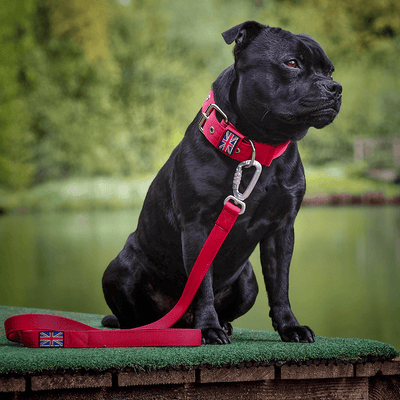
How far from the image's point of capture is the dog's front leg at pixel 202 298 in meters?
1.68

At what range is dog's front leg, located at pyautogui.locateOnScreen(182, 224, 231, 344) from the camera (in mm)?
1677

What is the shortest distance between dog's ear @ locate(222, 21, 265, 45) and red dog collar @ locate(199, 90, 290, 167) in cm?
24

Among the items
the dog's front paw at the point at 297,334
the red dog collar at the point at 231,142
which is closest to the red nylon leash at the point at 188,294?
the red dog collar at the point at 231,142

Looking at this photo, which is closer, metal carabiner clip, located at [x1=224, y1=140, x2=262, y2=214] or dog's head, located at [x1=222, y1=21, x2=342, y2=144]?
dog's head, located at [x1=222, y1=21, x2=342, y2=144]

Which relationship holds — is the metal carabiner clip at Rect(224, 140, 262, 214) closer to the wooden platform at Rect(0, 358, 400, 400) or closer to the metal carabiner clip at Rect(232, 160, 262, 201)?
the metal carabiner clip at Rect(232, 160, 262, 201)

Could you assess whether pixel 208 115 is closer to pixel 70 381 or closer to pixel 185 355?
pixel 185 355

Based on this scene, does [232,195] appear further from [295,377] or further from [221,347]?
[295,377]

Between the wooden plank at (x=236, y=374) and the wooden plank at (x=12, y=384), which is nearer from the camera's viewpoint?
the wooden plank at (x=12, y=384)

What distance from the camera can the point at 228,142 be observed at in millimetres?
1726

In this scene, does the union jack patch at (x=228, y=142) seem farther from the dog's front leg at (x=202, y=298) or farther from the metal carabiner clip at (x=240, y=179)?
the dog's front leg at (x=202, y=298)

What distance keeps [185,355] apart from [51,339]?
1.74 ft

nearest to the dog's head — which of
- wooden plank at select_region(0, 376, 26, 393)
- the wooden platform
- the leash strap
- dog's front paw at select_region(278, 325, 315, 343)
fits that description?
the leash strap

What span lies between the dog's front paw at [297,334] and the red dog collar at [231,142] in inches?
24.6

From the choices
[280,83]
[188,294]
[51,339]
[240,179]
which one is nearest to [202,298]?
[188,294]
